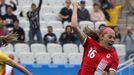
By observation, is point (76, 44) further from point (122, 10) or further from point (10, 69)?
point (10, 69)

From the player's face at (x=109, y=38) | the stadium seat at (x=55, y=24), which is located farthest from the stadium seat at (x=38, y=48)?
the player's face at (x=109, y=38)

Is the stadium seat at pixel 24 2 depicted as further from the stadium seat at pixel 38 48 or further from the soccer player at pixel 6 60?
the soccer player at pixel 6 60

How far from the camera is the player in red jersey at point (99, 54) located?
8.09m

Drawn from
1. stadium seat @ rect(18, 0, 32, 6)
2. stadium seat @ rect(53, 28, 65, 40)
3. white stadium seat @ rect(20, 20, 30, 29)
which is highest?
stadium seat @ rect(18, 0, 32, 6)

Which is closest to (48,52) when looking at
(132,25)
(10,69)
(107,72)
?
(132,25)

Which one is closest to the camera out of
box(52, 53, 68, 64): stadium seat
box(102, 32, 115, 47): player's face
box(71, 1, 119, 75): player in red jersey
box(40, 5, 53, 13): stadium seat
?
box(102, 32, 115, 47): player's face

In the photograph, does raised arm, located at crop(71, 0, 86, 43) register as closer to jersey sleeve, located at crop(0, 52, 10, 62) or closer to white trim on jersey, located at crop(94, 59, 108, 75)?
white trim on jersey, located at crop(94, 59, 108, 75)

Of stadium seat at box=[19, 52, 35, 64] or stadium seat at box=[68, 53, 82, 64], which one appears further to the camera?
stadium seat at box=[19, 52, 35, 64]

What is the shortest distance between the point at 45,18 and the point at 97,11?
5.22 ft

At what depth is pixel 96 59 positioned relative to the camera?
26.9 ft

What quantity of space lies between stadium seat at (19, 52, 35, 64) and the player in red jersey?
25.3 feet

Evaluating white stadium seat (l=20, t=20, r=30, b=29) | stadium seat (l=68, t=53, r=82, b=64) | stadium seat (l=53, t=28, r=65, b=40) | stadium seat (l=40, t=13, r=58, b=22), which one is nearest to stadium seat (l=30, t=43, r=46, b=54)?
stadium seat (l=53, t=28, r=65, b=40)

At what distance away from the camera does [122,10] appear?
62.7 ft

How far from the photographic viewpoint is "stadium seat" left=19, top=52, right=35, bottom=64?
629 inches
